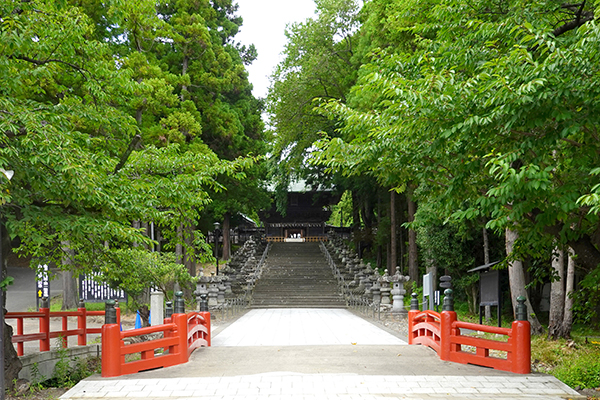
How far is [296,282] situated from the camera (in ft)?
98.8

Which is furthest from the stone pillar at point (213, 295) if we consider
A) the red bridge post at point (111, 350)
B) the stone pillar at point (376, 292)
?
the red bridge post at point (111, 350)

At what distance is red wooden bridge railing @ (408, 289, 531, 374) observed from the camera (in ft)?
25.0

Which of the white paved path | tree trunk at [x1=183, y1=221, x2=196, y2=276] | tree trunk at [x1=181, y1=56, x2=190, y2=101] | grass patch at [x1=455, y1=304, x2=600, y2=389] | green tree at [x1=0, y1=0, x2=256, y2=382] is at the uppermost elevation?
tree trunk at [x1=181, y1=56, x2=190, y2=101]

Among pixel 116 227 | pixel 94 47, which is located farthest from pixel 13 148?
pixel 94 47

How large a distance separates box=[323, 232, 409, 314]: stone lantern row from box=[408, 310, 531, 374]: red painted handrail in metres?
10.8

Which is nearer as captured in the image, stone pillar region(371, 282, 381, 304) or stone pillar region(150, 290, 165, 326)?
stone pillar region(150, 290, 165, 326)

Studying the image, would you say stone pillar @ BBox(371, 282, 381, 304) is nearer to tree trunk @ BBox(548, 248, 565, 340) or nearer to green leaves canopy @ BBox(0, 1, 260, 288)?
tree trunk @ BBox(548, 248, 565, 340)

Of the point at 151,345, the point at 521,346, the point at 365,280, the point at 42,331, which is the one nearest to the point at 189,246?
the point at 151,345

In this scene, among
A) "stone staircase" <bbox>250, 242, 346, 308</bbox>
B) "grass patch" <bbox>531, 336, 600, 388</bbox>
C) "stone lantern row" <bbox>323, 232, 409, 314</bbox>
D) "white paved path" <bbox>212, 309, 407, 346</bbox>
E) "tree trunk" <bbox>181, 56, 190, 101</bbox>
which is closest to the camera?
"grass patch" <bbox>531, 336, 600, 388</bbox>

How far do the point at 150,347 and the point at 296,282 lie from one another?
22262 mm

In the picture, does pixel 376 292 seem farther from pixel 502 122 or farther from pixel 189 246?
pixel 502 122

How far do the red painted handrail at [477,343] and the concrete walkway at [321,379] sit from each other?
0.19m

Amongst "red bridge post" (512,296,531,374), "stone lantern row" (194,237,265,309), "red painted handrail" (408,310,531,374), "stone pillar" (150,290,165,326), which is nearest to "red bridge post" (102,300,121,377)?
"red painted handrail" (408,310,531,374)

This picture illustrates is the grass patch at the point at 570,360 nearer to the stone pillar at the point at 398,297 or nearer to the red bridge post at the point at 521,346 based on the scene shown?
the red bridge post at the point at 521,346
